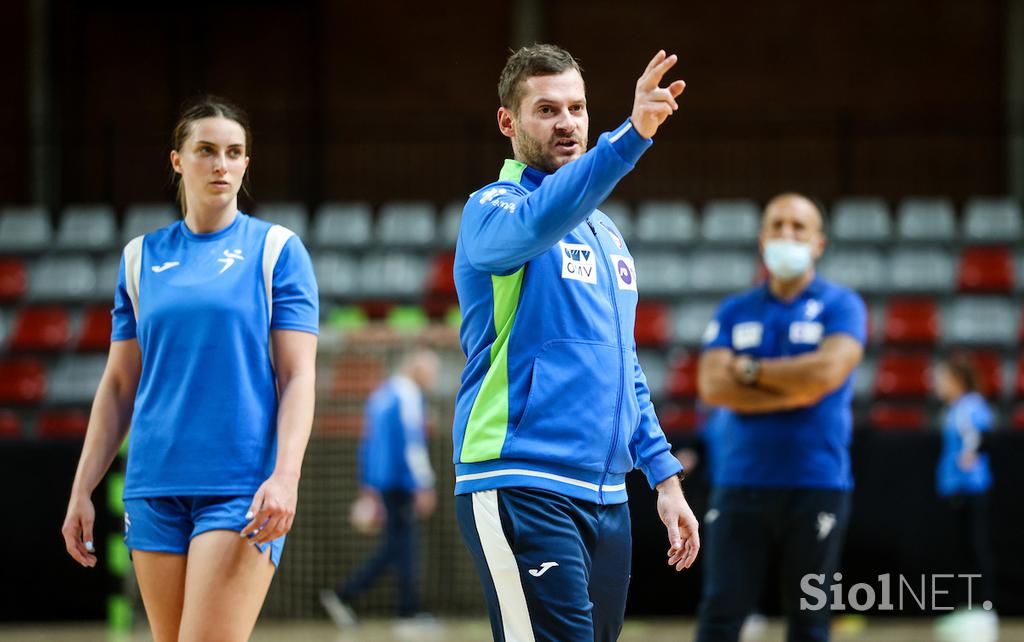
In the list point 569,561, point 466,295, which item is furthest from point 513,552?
point 466,295

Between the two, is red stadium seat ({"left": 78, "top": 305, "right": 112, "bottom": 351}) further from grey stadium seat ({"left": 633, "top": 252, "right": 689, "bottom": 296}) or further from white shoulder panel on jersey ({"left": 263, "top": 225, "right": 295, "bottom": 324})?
white shoulder panel on jersey ({"left": 263, "top": 225, "right": 295, "bottom": 324})

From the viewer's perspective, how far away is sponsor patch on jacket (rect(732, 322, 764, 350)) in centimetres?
558

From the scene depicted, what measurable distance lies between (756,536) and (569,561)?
86.5 inches

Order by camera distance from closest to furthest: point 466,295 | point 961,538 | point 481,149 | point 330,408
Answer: point 466,295 < point 961,538 < point 330,408 < point 481,149

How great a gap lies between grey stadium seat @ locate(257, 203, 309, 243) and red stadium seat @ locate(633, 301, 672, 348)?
3.74 meters

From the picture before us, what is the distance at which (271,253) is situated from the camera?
12.1 ft

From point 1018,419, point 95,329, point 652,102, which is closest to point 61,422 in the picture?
point 95,329

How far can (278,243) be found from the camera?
372cm

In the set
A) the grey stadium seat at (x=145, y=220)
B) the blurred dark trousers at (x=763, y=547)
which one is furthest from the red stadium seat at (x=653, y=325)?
the blurred dark trousers at (x=763, y=547)

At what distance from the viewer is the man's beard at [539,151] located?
3.43m

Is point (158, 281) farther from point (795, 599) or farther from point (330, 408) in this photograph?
point (330, 408)

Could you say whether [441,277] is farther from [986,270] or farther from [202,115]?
[202,115]

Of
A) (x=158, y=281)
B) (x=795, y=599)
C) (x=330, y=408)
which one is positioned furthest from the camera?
(x=330, y=408)

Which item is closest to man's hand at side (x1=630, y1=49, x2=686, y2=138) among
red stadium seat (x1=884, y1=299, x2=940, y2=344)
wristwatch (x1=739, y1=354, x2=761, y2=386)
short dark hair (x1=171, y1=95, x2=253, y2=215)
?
short dark hair (x1=171, y1=95, x2=253, y2=215)
